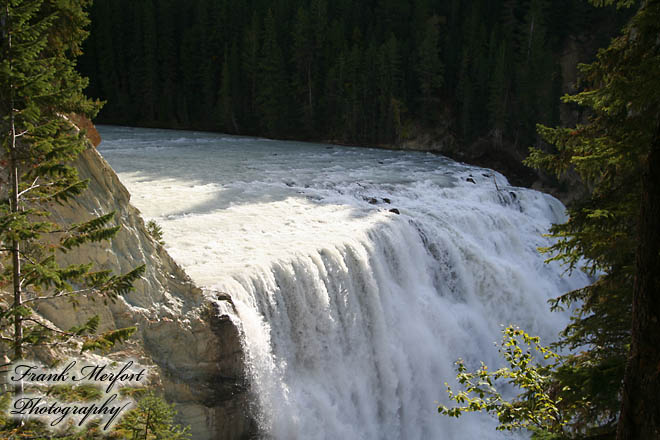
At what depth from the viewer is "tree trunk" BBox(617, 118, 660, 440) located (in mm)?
3812

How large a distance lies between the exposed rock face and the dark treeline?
31857mm

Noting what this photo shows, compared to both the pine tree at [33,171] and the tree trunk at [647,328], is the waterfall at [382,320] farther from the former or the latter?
the tree trunk at [647,328]

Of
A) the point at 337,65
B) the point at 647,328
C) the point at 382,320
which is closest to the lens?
the point at 647,328

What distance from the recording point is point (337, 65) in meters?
40.8

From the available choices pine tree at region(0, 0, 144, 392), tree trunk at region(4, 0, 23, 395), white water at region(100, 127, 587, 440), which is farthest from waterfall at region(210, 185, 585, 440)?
tree trunk at region(4, 0, 23, 395)

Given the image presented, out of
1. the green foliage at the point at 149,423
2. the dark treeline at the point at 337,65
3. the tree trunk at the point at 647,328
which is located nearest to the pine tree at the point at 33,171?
the green foliage at the point at 149,423

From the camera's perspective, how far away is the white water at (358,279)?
10.6m

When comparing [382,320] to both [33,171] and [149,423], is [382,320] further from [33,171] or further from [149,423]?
[33,171]

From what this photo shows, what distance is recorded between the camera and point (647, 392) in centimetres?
386

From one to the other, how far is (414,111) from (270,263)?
31.7 metres

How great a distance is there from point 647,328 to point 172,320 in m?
6.69

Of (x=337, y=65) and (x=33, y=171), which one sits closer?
(x=33, y=171)

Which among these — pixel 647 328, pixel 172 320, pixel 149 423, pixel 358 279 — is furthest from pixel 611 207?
pixel 358 279

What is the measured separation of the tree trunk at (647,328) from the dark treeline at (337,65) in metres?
35.2
